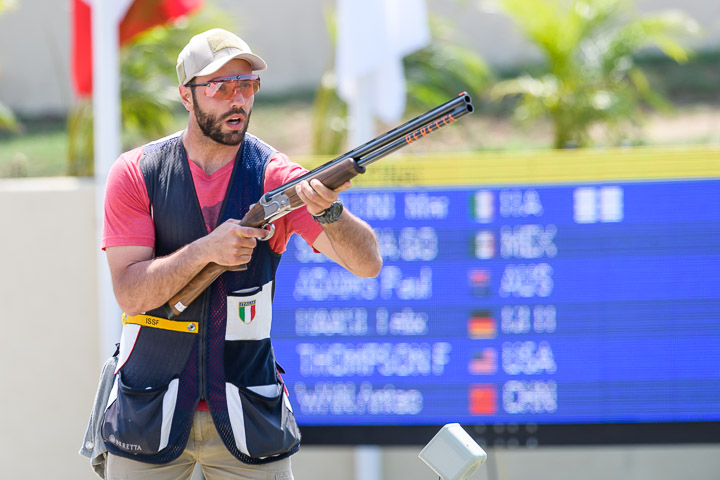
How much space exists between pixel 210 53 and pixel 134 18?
2.86 metres

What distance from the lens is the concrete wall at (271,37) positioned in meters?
12.8

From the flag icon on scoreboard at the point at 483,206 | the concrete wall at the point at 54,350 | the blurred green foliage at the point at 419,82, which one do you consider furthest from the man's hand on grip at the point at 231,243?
the blurred green foliage at the point at 419,82

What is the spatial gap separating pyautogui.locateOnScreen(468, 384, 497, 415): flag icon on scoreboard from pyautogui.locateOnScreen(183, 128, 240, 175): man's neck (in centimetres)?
218

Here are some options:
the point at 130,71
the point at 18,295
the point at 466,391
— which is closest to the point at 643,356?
the point at 466,391

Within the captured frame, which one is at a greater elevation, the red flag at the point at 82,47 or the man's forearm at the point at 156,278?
the red flag at the point at 82,47

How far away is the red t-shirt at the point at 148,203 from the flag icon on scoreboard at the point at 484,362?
1902 millimetres

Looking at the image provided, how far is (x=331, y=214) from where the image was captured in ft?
7.86

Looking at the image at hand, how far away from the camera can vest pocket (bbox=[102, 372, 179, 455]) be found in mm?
2412

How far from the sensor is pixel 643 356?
4.27 metres

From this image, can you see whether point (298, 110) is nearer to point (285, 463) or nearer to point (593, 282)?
point (593, 282)

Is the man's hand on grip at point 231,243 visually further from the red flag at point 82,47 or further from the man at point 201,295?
the red flag at point 82,47

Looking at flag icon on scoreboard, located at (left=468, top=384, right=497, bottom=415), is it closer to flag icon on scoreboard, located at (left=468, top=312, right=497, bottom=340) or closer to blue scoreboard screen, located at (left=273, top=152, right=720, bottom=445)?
blue scoreboard screen, located at (left=273, top=152, right=720, bottom=445)

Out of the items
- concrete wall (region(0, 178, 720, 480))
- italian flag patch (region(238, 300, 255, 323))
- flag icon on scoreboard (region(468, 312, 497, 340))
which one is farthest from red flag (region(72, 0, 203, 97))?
italian flag patch (region(238, 300, 255, 323))

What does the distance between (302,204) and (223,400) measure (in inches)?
22.4
